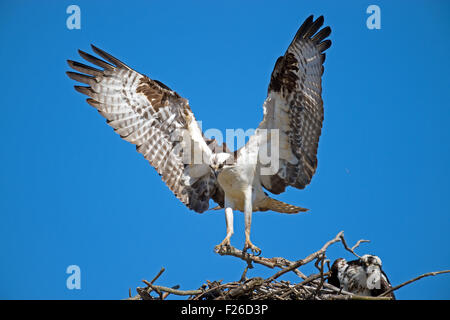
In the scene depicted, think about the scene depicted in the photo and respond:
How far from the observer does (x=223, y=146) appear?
822 cm

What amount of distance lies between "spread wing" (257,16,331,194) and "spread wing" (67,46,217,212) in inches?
45.8

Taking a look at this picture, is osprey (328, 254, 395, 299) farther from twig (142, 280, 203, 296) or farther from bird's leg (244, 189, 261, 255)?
twig (142, 280, 203, 296)

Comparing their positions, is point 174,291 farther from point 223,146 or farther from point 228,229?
point 223,146

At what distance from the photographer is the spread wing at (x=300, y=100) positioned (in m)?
7.61

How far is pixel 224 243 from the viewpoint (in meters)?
7.29

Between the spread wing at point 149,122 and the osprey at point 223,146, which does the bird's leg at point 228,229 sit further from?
the spread wing at point 149,122

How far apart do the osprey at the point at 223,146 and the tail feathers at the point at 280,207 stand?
0.04 ft

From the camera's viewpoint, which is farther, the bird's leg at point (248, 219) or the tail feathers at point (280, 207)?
the tail feathers at point (280, 207)

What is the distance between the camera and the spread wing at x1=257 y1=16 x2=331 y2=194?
761cm

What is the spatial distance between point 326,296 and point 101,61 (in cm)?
449

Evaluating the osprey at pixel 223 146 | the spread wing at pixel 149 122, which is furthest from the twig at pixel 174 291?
the spread wing at pixel 149 122

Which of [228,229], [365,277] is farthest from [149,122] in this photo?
[365,277]

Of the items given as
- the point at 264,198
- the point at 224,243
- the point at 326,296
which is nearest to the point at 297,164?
the point at 264,198
